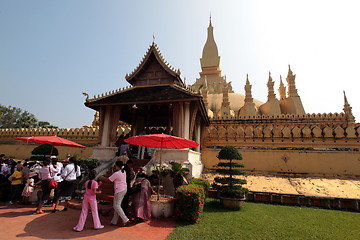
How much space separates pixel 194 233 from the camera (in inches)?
176

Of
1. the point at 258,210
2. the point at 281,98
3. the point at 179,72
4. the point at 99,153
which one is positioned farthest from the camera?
the point at 281,98

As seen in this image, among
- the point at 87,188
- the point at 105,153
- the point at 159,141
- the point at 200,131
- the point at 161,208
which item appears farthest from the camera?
the point at 200,131

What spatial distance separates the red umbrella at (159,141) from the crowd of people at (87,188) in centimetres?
79

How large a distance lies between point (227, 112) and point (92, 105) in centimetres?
1427

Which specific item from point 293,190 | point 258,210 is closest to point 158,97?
point 258,210

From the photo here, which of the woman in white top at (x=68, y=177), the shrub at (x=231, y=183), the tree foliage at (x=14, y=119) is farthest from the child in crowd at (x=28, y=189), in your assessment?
the tree foliage at (x=14, y=119)

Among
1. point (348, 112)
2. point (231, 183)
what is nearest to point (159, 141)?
point (231, 183)

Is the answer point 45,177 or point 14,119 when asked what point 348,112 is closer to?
point 45,177

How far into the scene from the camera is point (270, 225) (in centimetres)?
519

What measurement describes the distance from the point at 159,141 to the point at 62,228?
319cm

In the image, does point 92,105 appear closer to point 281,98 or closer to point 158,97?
point 158,97

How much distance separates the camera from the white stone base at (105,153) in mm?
10305

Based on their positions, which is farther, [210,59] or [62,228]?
[210,59]

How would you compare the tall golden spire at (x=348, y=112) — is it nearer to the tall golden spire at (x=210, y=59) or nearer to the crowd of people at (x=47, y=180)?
the crowd of people at (x=47, y=180)
